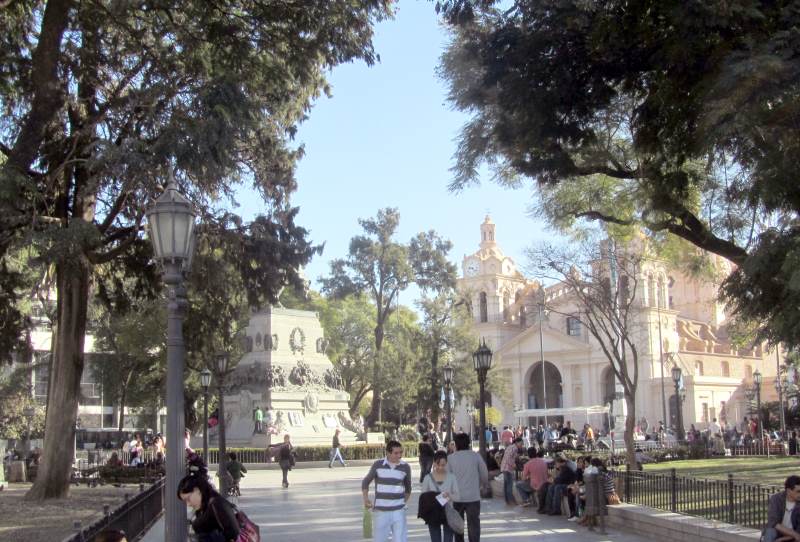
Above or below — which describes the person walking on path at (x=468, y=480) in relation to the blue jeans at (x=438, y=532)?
above

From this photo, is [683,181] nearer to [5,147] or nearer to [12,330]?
[5,147]

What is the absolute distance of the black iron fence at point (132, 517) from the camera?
29.1ft

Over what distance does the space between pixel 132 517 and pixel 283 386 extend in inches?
972

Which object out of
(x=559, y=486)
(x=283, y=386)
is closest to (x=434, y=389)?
(x=283, y=386)

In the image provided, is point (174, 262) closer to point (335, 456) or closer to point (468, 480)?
point (468, 480)

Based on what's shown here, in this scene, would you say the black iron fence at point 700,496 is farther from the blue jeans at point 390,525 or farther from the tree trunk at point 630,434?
the tree trunk at point 630,434

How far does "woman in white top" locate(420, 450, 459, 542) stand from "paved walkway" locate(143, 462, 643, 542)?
9.73ft

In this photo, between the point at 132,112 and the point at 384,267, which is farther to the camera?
the point at 384,267

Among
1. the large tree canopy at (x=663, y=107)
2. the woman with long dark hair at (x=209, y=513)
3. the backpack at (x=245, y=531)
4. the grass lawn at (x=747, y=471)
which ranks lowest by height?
the grass lawn at (x=747, y=471)

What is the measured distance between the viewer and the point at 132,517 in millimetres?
12031

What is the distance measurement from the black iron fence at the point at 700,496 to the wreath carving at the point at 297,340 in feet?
76.0

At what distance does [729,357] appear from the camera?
273 feet

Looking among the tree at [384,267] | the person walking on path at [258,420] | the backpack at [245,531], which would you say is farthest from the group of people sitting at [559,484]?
the tree at [384,267]

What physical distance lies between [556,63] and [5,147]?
12.2m
